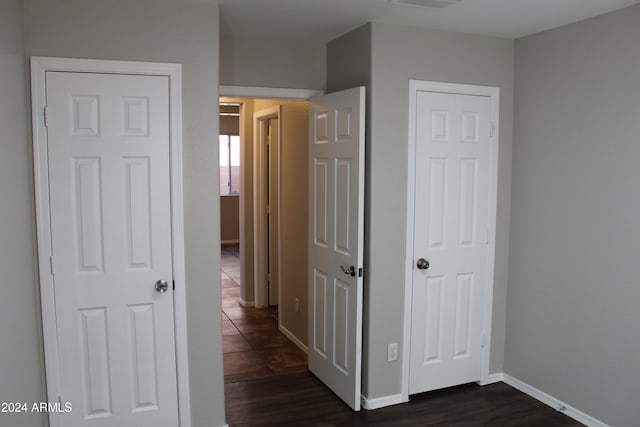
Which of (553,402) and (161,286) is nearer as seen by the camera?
(161,286)

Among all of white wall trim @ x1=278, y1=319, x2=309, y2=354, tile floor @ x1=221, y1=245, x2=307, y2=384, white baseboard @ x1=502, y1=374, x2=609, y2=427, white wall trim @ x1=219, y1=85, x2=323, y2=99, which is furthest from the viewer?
white wall trim @ x1=278, y1=319, x2=309, y2=354

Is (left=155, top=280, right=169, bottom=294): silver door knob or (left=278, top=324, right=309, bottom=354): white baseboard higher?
(left=155, top=280, right=169, bottom=294): silver door knob

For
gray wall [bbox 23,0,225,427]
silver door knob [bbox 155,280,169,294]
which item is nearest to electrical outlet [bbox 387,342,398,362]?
gray wall [bbox 23,0,225,427]

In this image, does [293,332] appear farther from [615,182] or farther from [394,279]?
[615,182]

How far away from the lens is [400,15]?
3.23 metres

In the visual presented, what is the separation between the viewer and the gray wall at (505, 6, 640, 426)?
310 centimetres

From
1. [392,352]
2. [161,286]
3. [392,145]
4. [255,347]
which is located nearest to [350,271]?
[392,352]

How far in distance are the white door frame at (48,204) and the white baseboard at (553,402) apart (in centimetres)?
232

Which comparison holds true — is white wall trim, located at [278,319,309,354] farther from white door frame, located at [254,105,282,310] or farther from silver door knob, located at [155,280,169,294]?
silver door knob, located at [155,280,169,294]

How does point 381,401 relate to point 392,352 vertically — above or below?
below

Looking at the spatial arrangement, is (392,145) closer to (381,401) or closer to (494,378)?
(381,401)

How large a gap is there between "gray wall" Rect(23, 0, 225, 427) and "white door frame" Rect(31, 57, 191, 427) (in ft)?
0.12

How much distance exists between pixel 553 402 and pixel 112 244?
2975 mm

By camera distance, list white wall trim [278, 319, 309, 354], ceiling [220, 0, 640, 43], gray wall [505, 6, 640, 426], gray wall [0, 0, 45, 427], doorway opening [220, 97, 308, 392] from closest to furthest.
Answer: gray wall [0, 0, 45, 427] < ceiling [220, 0, 640, 43] < gray wall [505, 6, 640, 426] < doorway opening [220, 97, 308, 392] < white wall trim [278, 319, 309, 354]
